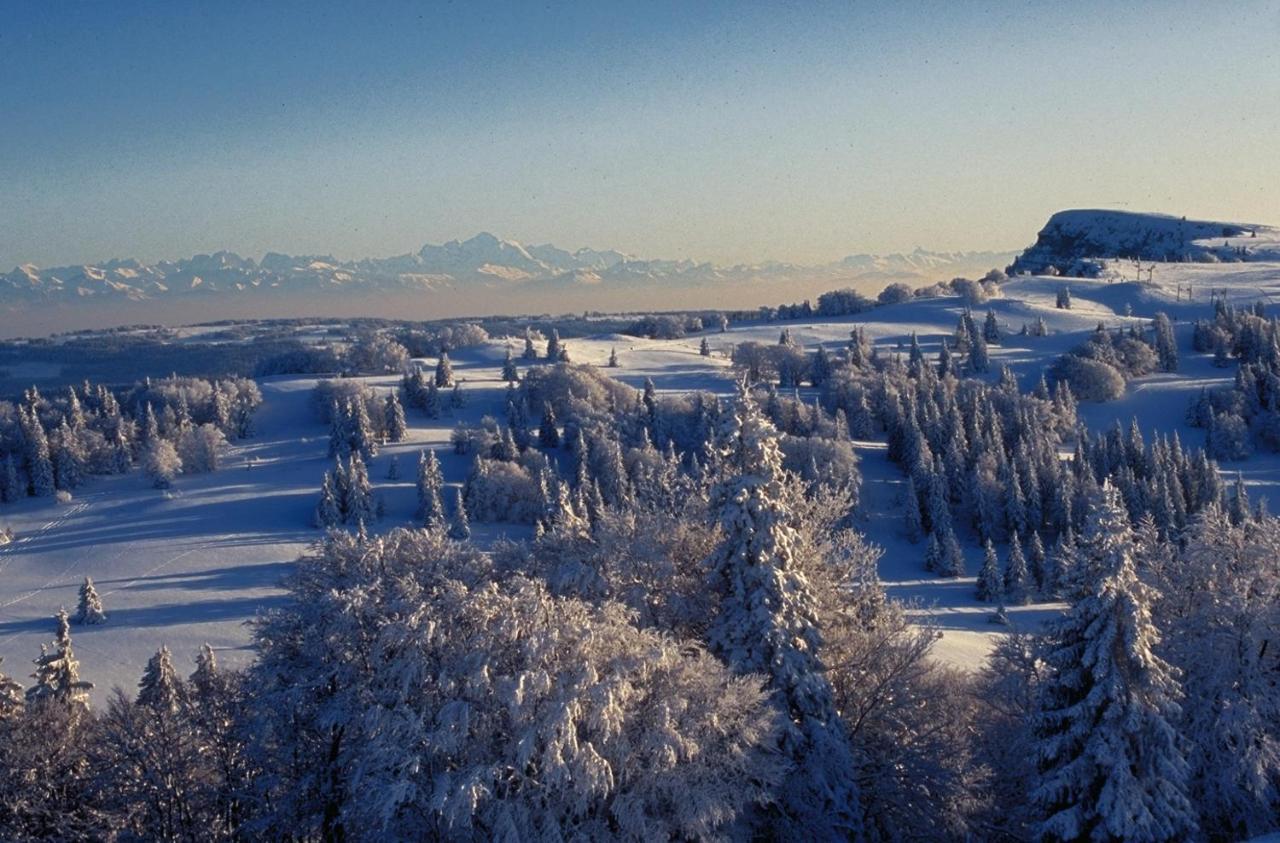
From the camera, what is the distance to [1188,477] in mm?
78062

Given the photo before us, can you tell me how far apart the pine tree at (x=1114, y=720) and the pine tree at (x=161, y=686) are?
728 inches

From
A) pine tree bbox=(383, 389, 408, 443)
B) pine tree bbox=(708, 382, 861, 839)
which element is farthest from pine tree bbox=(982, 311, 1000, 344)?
pine tree bbox=(708, 382, 861, 839)

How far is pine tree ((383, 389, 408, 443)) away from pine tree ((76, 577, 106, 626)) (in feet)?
176

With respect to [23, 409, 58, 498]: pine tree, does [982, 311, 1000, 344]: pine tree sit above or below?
above

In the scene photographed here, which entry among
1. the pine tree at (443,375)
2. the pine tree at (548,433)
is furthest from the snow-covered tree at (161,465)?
the pine tree at (443,375)

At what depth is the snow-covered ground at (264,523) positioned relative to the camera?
193 ft

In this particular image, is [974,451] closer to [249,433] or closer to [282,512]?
[282,512]

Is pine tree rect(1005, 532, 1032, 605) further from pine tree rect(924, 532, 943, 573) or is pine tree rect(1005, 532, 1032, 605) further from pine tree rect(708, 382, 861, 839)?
pine tree rect(708, 382, 861, 839)

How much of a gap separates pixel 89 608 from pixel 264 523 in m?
28.1

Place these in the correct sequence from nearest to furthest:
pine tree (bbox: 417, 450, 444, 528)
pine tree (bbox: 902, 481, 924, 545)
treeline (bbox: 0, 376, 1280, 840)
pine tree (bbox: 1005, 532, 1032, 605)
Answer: treeline (bbox: 0, 376, 1280, 840), pine tree (bbox: 1005, 532, 1032, 605), pine tree (bbox: 902, 481, 924, 545), pine tree (bbox: 417, 450, 444, 528)

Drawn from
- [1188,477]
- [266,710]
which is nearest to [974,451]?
[1188,477]

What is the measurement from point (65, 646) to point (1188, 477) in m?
76.5

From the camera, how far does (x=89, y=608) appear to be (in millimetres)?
60781

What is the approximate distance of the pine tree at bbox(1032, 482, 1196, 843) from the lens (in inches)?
663
